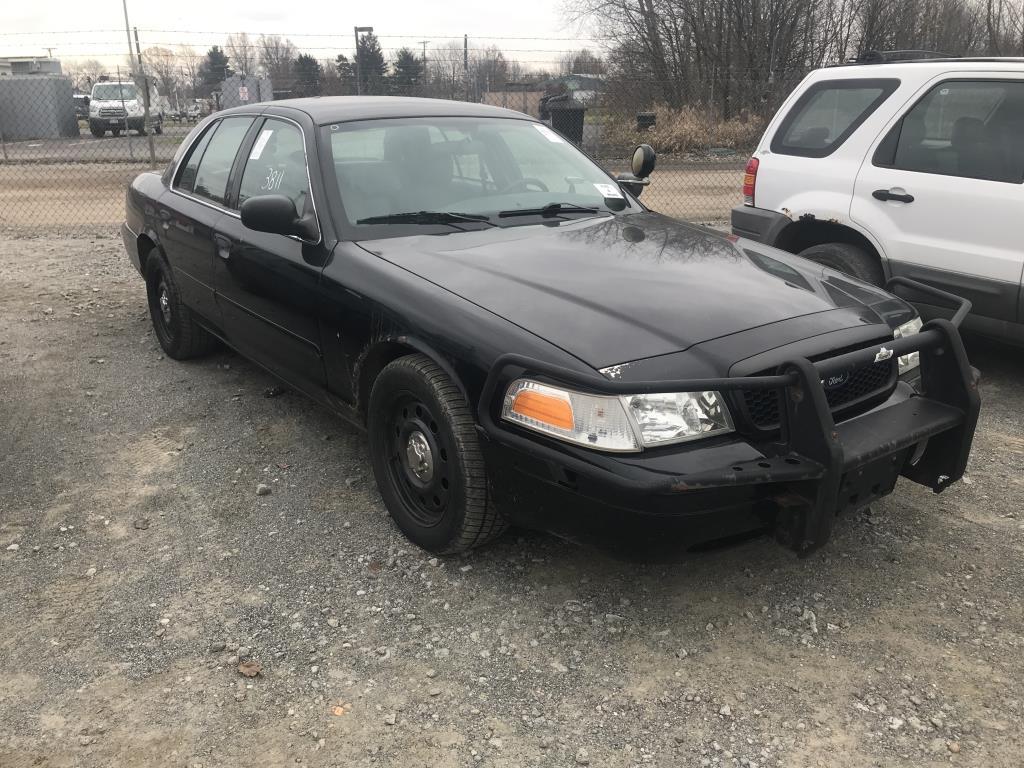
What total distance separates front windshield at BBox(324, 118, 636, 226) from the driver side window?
0.19 meters

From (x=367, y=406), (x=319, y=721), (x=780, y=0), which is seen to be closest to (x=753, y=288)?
(x=367, y=406)

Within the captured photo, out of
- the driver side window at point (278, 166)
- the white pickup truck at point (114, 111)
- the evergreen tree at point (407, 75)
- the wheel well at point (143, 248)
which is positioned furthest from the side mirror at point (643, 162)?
the white pickup truck at point (114, 111)

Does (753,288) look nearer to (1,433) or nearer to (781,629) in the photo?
(781,629)

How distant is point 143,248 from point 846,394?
4.66 metres

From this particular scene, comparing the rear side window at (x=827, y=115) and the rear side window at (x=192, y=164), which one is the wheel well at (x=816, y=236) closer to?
the rear side window at (x=827, y=115)

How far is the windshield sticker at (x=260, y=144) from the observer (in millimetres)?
4203

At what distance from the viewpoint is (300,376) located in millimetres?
3873

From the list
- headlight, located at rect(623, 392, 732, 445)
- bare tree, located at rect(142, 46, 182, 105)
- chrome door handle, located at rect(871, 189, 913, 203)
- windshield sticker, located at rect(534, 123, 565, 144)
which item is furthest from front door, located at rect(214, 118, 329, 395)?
bare tree, located at rect(142, 46, 182, 105)

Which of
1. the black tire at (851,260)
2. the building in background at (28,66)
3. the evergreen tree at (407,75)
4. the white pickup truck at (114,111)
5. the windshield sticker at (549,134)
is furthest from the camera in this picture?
the building in background at (28,66)

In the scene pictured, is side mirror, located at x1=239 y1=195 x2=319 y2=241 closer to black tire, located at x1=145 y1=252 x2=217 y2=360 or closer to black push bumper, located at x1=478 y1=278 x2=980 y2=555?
black push bumper, located at x1=478 y1=278 x2=980 y2=555

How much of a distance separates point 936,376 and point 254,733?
8.07ft

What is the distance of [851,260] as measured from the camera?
515 centimetres

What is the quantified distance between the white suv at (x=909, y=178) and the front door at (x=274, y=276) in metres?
3.18

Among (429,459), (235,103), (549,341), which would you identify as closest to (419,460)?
(429,459)
